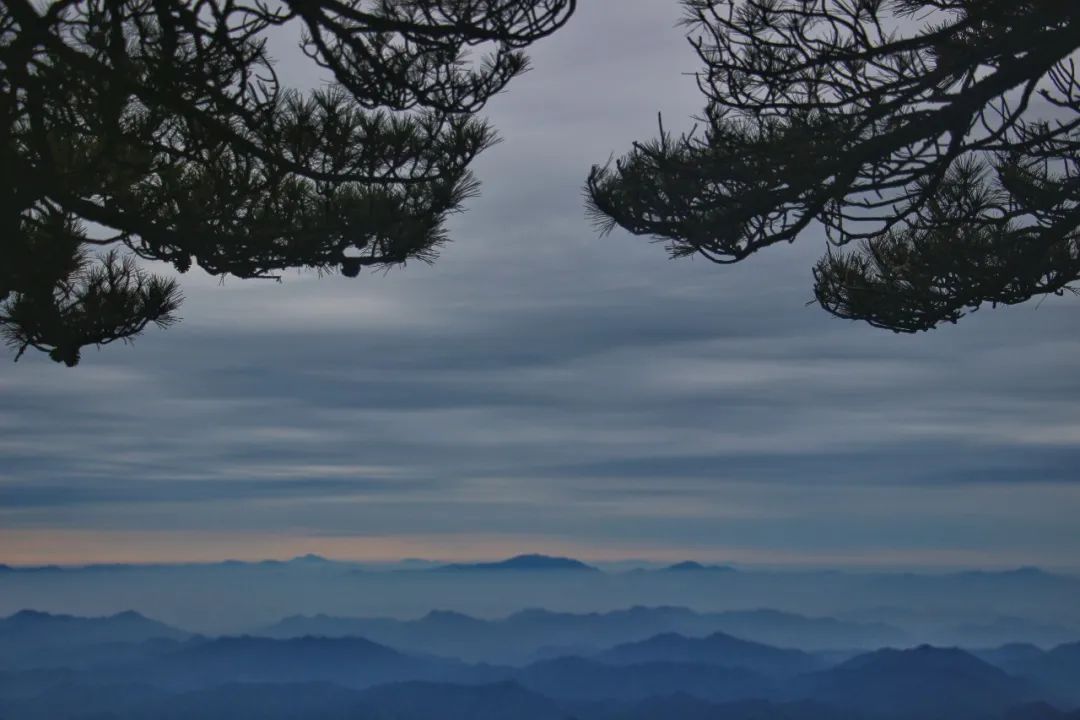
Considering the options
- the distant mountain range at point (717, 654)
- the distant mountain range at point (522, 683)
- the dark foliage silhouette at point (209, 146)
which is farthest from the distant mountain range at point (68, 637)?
the dark foliage silhouette at point (209, 146)

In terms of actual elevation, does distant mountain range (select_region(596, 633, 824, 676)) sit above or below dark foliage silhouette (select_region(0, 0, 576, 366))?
below

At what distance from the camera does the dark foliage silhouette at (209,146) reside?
514 centimetres

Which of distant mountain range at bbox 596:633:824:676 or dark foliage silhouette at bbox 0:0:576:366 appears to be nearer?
dark foliage silhouette at bbox 0:0:576:366

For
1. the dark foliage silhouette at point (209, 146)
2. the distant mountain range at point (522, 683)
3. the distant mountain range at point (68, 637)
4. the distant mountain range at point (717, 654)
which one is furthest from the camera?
the distant mountain range at point (717, 654)

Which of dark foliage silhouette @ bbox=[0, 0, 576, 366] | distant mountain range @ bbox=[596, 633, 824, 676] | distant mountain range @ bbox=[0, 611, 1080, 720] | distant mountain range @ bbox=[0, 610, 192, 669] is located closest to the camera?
dark foliage silhouette @ bbox=[0, 0, 576, 366]

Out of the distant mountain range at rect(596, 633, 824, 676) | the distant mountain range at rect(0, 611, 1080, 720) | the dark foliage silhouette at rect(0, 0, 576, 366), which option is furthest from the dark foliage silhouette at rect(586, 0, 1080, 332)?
the distant mountain range at rect(596, 633, 824, 676)

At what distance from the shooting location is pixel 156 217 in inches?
270

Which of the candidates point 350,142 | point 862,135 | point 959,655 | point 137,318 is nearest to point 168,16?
point 350,142

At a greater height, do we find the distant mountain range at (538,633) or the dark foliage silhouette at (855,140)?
the dark foliage silhouette at (855,140)

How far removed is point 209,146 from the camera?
231 inches

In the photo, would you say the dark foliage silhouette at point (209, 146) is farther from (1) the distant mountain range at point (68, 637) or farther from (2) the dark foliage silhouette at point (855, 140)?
(1) the distant mountain range at point (68, 637)

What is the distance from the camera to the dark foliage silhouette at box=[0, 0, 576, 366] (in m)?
5.14

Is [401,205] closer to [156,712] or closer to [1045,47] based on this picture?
[1045,47]

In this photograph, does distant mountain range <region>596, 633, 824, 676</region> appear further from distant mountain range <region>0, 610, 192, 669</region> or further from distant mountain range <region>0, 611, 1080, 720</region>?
distant mountain range <region>0, 610, 192, 669</region>
